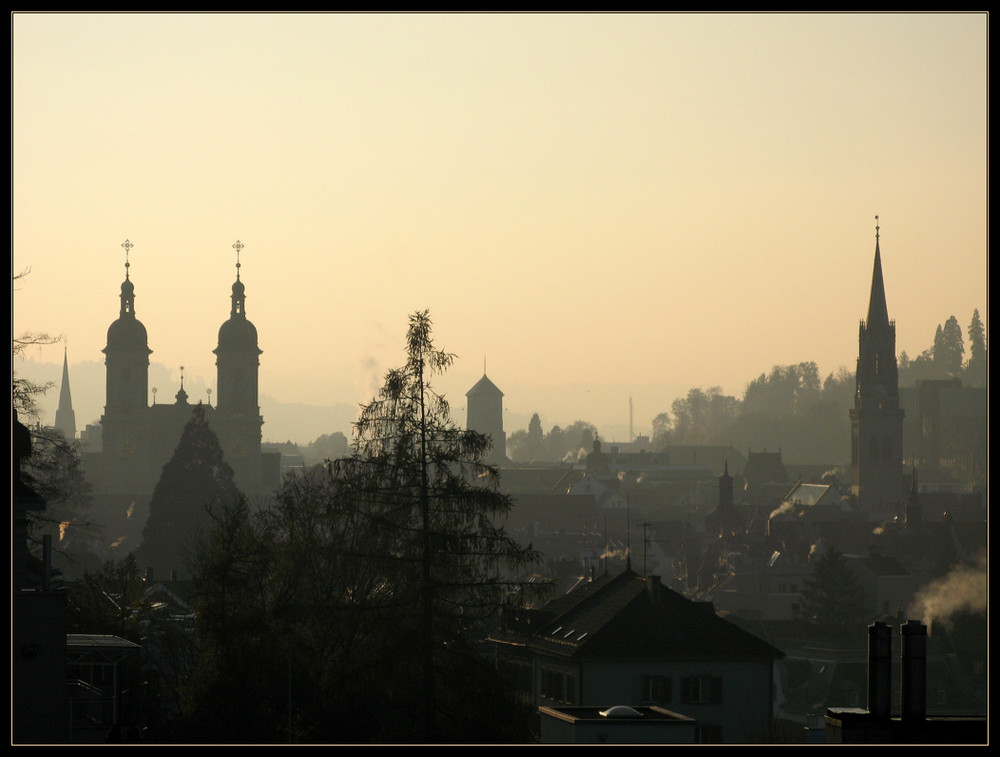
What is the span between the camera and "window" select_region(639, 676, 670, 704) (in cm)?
3066

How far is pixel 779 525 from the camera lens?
114 meters

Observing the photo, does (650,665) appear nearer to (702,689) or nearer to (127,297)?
(702,689)

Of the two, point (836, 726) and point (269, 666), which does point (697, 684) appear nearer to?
point (269, 666)

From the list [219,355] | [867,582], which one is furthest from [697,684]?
[219,355]

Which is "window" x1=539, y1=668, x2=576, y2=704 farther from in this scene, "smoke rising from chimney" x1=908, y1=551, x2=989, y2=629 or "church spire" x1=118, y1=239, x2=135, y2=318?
"church spire" x1=118, y1=239, x2=135, y2=318

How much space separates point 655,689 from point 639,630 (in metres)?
1.39

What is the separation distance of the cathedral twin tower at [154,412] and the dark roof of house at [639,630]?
250 feet

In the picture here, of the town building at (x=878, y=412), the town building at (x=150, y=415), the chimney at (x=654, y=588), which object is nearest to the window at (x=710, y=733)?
the chimney at (x=654, y=588)

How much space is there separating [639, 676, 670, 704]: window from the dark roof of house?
0.47 metres

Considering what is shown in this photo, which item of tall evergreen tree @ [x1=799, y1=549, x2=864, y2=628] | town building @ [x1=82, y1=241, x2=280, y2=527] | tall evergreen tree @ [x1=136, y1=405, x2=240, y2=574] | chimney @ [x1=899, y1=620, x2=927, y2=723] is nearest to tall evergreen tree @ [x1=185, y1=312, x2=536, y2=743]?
chimney @ [x1=899, y1=620, x2=927, y2=723]

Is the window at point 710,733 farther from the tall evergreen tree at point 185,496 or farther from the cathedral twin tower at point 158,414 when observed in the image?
the cathedral twin tower at point 158,414

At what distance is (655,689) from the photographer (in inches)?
1214

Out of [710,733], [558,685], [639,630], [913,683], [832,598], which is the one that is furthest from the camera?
[832,598]

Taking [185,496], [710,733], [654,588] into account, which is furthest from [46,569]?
[185,496]
